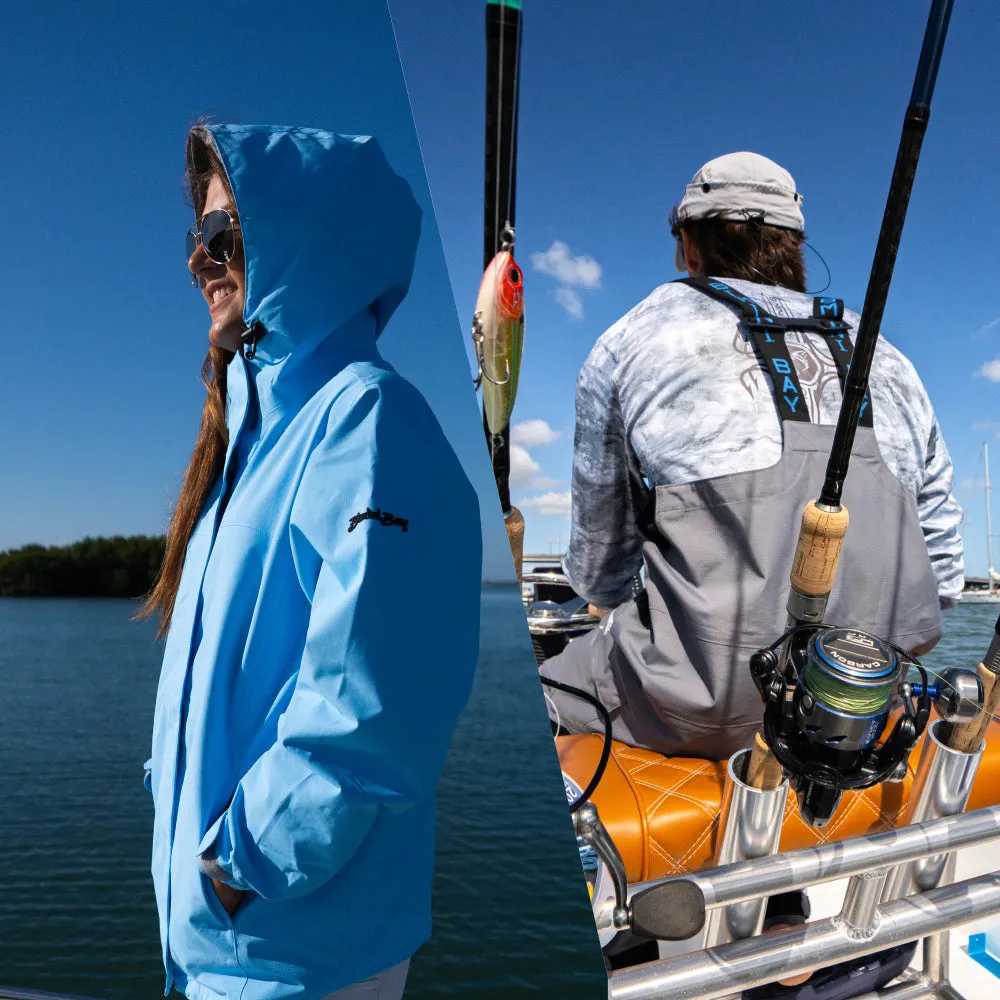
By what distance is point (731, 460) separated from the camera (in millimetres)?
1025

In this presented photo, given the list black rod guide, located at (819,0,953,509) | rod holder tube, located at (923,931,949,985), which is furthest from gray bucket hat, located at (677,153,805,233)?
rod holder tube, located at (923,931,949,985)

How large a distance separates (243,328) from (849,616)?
0.86m

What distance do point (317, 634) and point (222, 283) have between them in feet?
1.04

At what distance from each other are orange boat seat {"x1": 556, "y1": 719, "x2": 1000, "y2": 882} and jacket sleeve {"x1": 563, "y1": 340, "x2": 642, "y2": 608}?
0.25m

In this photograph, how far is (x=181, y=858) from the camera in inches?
21.5

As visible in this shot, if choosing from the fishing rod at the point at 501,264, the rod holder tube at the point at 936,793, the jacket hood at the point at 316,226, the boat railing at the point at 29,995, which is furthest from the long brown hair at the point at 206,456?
the rod holder tube at the point at 936,793

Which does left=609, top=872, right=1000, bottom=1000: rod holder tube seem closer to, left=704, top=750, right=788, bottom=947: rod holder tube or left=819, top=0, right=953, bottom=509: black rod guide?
left=704, top=750, right=788, bottom=947: rod holder tube

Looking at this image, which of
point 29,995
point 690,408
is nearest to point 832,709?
point 690,408

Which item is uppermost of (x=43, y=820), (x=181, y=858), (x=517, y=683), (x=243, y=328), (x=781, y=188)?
(x=781, y=188)

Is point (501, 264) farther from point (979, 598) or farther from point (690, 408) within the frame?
point (979, 598)

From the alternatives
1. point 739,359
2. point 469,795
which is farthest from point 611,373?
point 469,795

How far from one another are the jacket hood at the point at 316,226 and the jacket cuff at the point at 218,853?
0.34 m

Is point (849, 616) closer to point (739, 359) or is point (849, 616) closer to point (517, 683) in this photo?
point (739, 359)

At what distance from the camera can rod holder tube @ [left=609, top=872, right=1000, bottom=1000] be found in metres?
0.59
